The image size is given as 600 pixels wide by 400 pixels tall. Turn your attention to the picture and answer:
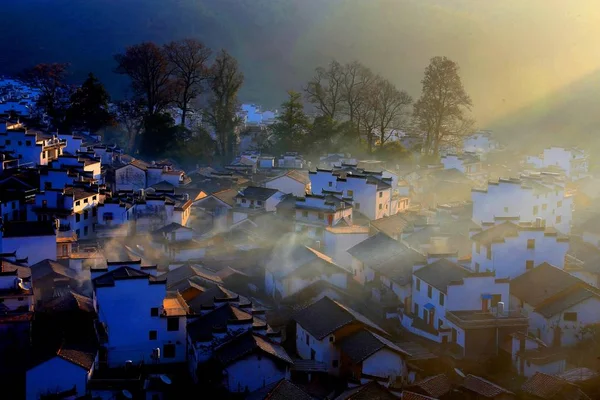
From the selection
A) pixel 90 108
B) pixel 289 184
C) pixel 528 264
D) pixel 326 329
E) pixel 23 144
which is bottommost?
pixel 326 329

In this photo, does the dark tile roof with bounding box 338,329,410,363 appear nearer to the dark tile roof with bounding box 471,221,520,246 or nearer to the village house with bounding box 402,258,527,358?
the village house with bounding box 402,258,527,358

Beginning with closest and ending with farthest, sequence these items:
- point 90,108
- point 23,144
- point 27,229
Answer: point 27,229
point 23,144
point 90,108

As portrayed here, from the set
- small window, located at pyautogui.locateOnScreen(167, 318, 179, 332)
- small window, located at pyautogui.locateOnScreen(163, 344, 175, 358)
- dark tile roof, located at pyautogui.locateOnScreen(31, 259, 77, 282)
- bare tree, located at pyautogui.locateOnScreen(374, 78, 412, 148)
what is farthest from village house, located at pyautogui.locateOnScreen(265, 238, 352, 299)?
bare tree, located at pyautogui.locateOnScreen(374, 78, 412, 148)

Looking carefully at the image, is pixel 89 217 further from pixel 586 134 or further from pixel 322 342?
pixel 586 134

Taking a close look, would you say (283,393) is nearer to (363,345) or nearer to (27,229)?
(363,345)

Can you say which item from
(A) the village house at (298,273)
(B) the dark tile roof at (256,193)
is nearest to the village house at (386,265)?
(A) the village house at (298,273)

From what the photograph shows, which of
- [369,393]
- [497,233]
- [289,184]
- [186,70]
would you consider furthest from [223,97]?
[369,393]

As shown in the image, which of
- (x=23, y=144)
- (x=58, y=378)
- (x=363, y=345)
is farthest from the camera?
(x=23, y=144)
